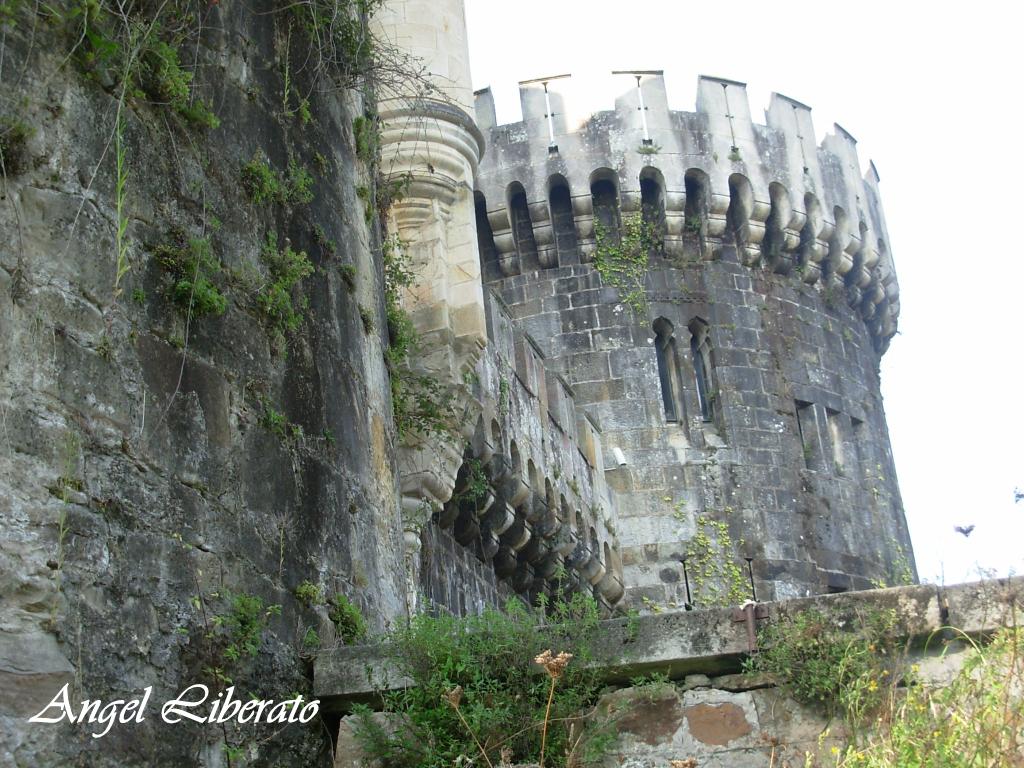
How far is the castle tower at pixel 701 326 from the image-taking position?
1897 cm

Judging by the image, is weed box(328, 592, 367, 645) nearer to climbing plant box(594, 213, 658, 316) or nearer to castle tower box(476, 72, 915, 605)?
castle tower box(476, 72, 915, 605)

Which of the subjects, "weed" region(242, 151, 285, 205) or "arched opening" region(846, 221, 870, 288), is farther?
"arched opening" region(846, 221, 870, 288)

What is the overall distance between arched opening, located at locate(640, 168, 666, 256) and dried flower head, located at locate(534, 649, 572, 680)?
15478mm

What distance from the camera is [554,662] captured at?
504 centimetres

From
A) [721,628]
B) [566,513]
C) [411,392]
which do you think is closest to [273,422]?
[721,628]

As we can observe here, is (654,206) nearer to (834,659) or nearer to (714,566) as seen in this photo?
(714,566)

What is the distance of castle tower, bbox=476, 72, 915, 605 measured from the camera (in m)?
19.0

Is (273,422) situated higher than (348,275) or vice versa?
(348,275)

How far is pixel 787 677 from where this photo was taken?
5230 mm

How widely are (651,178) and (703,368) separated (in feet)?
8.17

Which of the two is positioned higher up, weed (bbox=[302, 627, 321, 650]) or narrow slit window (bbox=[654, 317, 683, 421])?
narrow slit window (bbox=[654, 317, 683, 421])

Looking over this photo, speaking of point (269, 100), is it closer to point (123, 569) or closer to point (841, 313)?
point (123, 569)

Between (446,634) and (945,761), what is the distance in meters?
1.63

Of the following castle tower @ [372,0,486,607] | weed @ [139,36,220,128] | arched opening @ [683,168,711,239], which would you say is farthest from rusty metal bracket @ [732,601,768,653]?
arched opening @ [683,168,711,239]
